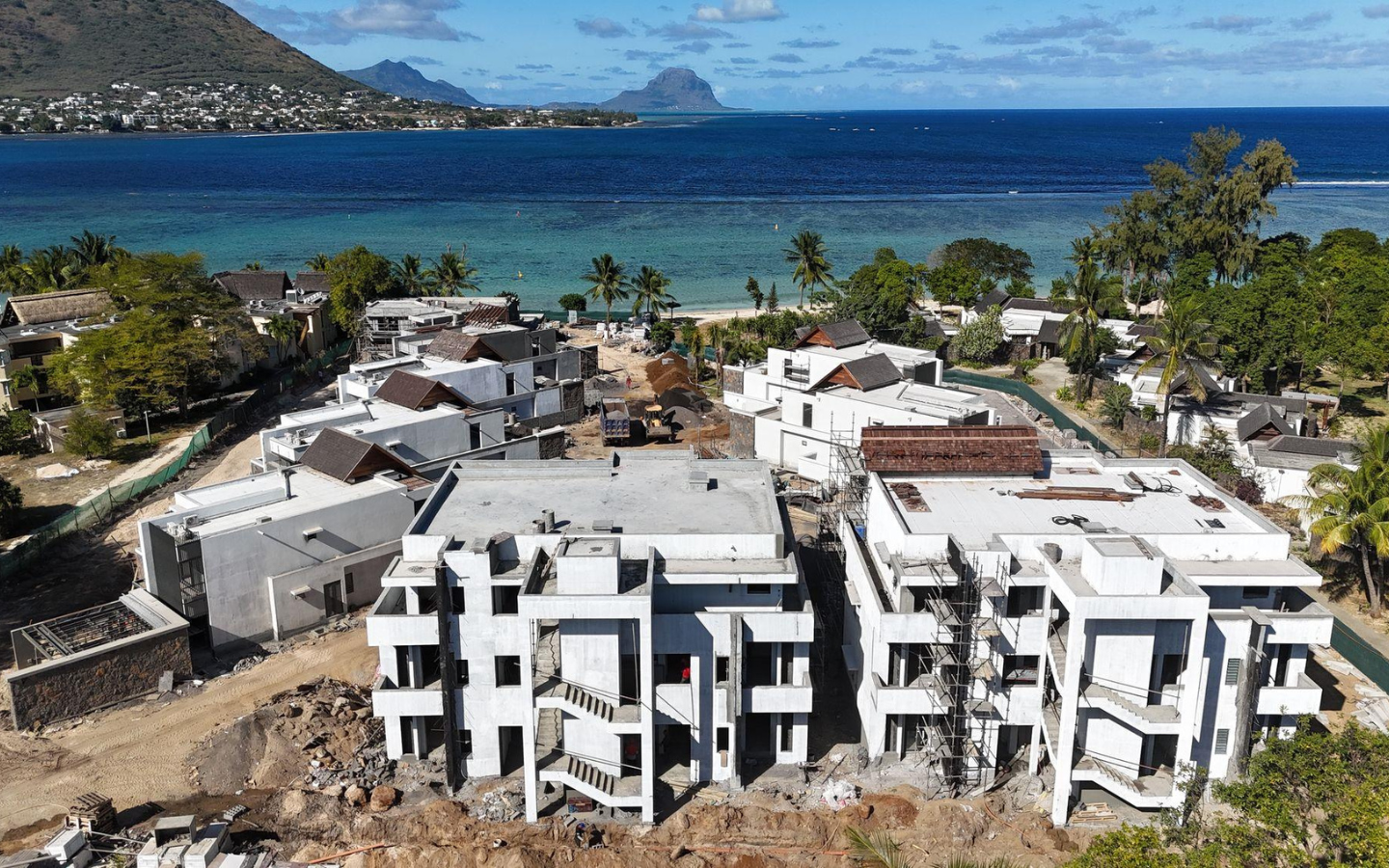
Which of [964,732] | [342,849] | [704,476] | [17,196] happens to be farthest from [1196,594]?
[17,196]

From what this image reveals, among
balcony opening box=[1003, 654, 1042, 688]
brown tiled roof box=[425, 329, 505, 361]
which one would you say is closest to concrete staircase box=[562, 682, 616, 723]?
balcony opening box=[1003, 654, 1042, 688]

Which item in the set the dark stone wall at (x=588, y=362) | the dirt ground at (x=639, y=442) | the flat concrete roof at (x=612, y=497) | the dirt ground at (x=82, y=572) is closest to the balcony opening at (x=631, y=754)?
the flat concrete roof at (x=612, y=497)

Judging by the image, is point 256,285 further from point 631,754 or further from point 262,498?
point 631,754

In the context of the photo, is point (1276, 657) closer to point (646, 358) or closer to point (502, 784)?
point (502, 784)

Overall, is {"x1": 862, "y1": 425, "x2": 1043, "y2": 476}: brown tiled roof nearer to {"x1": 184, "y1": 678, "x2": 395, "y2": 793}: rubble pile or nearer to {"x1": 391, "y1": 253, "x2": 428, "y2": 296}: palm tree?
{"x1": 184, "y1": 678, "x2": 395, "y2": 793}: rubble pile

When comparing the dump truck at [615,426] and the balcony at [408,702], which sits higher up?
the dump truck at [615,426]

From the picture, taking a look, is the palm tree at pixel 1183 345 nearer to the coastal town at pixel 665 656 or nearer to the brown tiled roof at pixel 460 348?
the coastal town at pixel 665 656

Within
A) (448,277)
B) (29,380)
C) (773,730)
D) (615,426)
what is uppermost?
(448,277)

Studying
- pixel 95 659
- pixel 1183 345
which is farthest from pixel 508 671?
pixel 1183 345
